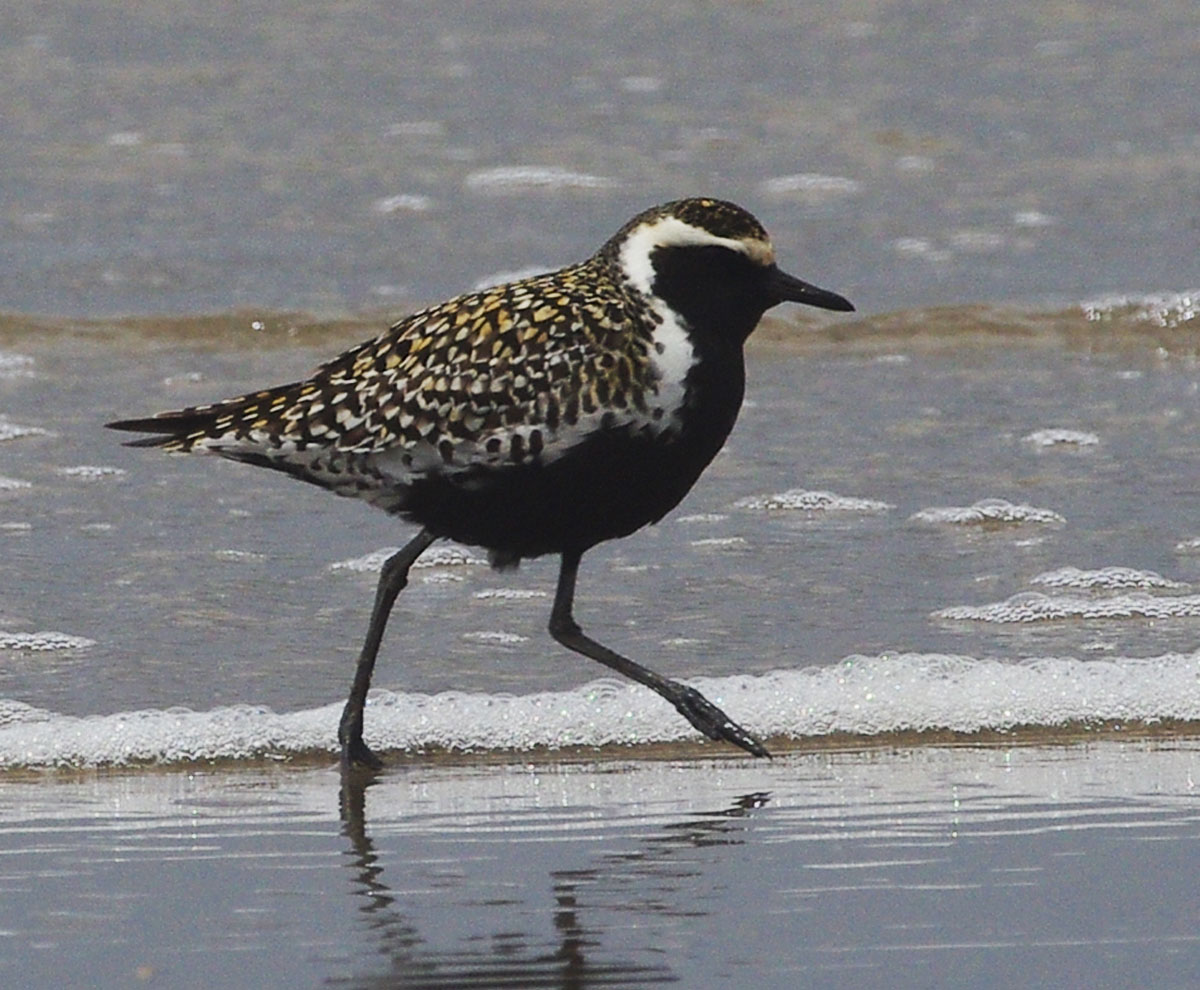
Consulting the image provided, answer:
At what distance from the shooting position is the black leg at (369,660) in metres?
6.96

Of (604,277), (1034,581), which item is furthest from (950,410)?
(604,277)

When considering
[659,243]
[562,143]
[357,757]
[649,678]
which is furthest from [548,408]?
[562,143]

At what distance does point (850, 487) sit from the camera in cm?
980

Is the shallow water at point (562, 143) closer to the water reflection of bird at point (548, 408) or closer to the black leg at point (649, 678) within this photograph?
the black leg at point (649, 678)

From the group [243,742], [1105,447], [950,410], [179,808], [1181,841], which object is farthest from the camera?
[950,410]

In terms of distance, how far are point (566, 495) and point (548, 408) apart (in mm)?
254

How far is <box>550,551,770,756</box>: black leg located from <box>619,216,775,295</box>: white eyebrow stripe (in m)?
0.79

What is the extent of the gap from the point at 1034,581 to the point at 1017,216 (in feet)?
24.9

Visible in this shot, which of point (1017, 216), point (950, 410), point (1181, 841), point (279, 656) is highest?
point (1017, 216)

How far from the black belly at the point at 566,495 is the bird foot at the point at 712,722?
1.58 ft

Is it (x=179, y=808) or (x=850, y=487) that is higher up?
(x=850, y=487)

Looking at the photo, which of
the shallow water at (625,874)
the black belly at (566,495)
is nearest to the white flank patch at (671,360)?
the black belly at (566,495)

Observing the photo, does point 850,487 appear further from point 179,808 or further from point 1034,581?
point 179,808

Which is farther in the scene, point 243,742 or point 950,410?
point 950,410
